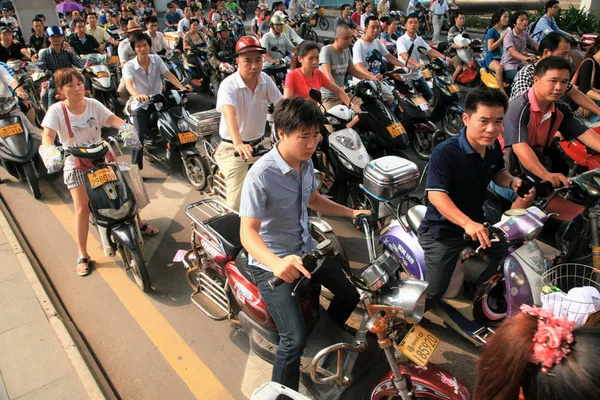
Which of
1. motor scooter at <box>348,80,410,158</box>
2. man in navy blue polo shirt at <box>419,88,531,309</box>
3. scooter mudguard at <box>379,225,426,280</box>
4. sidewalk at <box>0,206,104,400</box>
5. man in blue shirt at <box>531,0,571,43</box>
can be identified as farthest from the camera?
man in blue shirt at <box>531,0,571,43</box>

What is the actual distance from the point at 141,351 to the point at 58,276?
1521 mm

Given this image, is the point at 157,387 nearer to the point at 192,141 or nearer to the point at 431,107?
the point at 192,141

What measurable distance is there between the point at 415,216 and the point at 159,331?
7.56ft

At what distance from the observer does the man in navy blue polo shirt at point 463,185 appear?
9.33ft

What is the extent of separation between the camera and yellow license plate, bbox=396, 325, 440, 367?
244 centimetres

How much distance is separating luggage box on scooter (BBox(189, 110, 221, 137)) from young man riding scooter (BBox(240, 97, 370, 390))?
277 cm

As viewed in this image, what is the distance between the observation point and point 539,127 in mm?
3939

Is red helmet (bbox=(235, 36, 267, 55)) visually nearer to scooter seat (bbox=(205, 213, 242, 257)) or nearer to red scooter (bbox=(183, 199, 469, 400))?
red scooter (bbox=(183, 199, 469, 400))

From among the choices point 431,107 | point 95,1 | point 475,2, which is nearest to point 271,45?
point 431,107

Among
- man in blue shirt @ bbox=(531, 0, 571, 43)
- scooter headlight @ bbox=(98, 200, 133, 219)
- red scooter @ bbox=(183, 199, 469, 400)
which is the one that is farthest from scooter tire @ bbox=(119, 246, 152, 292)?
man in blue shirt @ bbox=(531, 0, 571, 43)

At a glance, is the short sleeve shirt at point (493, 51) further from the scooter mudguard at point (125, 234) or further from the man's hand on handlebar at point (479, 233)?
the scooter mudguard at point (125, 234)

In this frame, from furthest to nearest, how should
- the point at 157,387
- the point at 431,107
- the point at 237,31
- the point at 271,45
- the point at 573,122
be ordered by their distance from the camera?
the point at 237,31 → the point at 271,45 → the point at 431,107 → the point at 573,122 → the point at 157,387

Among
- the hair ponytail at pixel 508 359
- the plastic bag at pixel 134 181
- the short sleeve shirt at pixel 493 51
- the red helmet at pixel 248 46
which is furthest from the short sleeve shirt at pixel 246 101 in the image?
the short sleeve shirt at pixel 493 51

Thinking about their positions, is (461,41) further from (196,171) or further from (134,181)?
(134,181)
